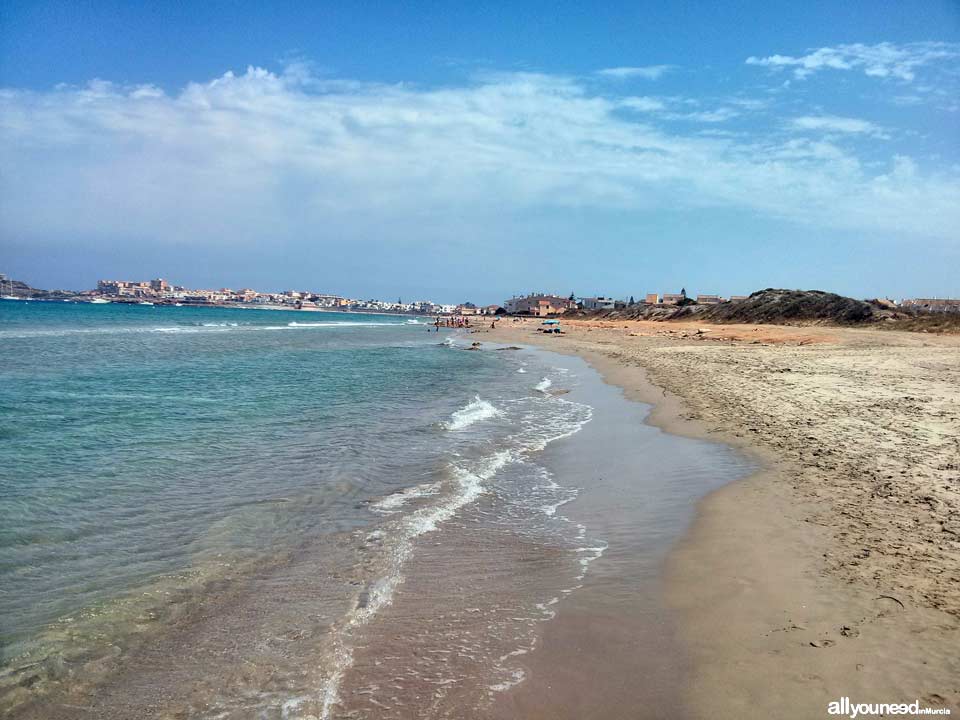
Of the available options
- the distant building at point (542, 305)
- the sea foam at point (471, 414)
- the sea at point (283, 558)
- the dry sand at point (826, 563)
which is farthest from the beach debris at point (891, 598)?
the distant building at point (542, 305)

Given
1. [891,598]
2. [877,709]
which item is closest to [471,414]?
[891,598]

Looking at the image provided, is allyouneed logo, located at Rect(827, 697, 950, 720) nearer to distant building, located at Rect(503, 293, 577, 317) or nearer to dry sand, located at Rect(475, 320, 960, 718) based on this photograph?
dry sand, located at Rect(475, 320, 960, 718)

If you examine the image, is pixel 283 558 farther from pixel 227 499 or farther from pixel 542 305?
pixel 542 305

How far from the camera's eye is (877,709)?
327cm

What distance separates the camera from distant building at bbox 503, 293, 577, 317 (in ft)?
497

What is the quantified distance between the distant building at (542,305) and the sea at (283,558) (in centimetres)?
13679

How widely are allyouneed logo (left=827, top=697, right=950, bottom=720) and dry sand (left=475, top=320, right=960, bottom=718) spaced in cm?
4

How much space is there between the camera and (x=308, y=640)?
4285 millimetres

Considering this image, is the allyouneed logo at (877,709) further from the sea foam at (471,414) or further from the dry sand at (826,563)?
the sea foam at (471,414)

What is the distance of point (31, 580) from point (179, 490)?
272 cm

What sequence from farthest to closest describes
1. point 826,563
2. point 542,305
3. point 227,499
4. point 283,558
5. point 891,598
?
1. point 542,305
2. point 227,499
3. point 283,558
4. point 826,563
5. point 891,598

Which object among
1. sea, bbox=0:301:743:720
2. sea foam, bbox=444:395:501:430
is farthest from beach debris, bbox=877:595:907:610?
sea foam, bbox=444:395:501:430

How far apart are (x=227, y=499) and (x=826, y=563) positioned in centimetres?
684

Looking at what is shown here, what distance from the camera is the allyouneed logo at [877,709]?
10.5ft
